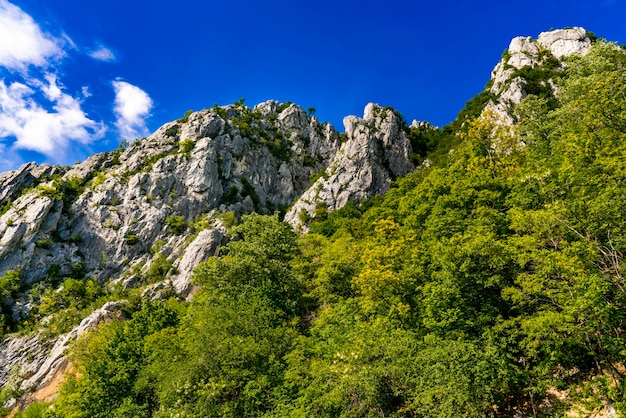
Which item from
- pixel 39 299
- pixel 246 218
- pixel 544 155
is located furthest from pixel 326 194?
pixel 39 299

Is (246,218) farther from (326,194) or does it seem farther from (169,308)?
(326,194)

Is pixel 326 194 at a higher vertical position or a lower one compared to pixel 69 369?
higher

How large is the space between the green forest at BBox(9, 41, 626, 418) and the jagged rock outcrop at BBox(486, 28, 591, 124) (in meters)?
36.4

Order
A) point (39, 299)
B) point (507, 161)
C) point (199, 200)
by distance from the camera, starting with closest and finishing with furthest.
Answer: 1. point (507, 161)
2. point (39, 299)
3. point (199, 200)

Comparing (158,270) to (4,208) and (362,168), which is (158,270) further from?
(362,168)

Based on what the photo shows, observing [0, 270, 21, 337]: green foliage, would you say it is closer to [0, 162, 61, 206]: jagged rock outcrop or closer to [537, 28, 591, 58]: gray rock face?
[0, 162, 61, 206]: jagged rock outcrop

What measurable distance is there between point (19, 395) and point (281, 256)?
3773 centimetres

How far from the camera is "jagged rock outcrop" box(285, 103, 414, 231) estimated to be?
76.6 metres

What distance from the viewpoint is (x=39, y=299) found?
2477 inches

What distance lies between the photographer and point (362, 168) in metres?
80.6

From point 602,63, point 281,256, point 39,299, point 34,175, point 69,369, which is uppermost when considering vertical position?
point 34,175

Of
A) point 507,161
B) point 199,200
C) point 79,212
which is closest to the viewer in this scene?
point 507,161

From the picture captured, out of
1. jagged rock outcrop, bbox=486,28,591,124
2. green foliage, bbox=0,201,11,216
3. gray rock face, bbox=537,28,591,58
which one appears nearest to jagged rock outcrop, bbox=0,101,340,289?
green foliage, bbox=0,201,11,216

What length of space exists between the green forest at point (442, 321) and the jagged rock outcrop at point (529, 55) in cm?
3636
